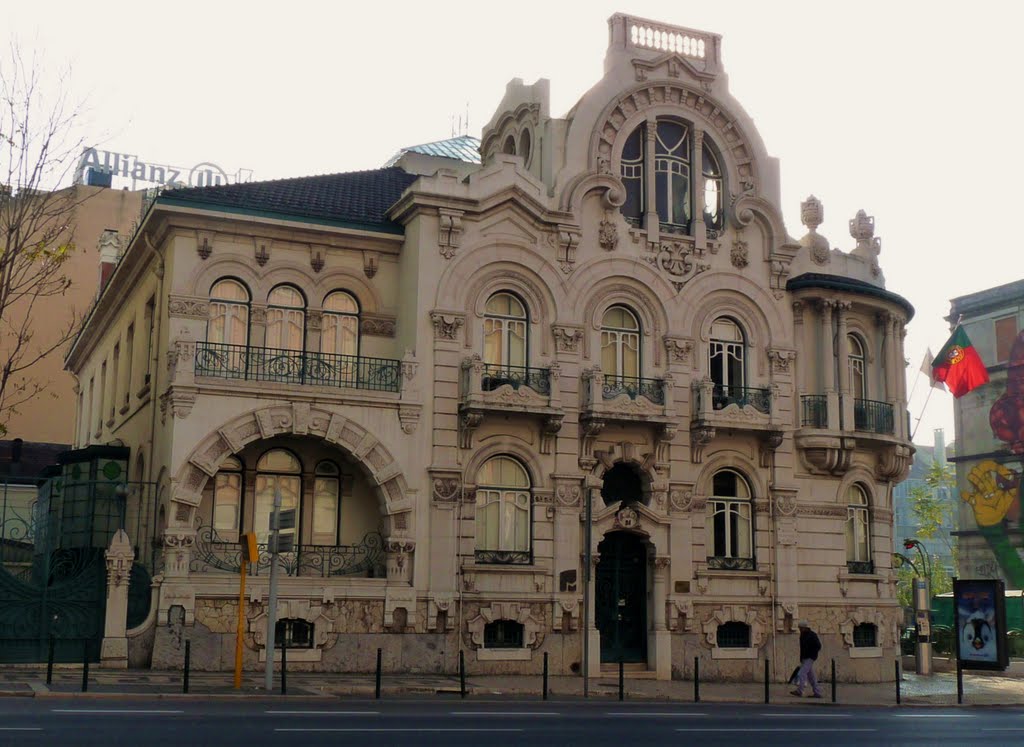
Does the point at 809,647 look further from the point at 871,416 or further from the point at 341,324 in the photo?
the point at 341,324

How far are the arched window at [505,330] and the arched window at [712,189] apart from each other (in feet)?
21.5

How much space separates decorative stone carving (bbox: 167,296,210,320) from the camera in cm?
3089

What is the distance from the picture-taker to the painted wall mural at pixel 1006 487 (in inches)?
2511

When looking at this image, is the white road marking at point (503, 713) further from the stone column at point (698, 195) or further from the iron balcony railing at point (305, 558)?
the stone column at point (698, 195)

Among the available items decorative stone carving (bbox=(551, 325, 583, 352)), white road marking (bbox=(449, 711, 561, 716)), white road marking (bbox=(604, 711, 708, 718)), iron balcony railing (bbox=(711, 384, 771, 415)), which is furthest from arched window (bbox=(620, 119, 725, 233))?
white road marking (bbox=(449, 711, 561, 716))

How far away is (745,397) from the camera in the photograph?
35062mm

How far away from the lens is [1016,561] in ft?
210

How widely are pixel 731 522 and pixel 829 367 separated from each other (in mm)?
5204

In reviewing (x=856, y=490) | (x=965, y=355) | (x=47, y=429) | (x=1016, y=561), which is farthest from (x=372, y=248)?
(x=1016, y=561)

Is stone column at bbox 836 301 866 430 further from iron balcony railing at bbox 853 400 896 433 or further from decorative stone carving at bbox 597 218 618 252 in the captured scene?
decorative stone carving at bbox 597 218 618 252

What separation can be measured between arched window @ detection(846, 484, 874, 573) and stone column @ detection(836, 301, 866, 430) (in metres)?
2.20

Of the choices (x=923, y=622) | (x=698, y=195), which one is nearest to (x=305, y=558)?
(x=698, y=195)

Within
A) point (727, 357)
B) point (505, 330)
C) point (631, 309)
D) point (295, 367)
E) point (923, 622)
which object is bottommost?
point (923, 622)

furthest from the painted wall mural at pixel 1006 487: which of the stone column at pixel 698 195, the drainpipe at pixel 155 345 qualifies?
the drainpipe at pixel 155 345
